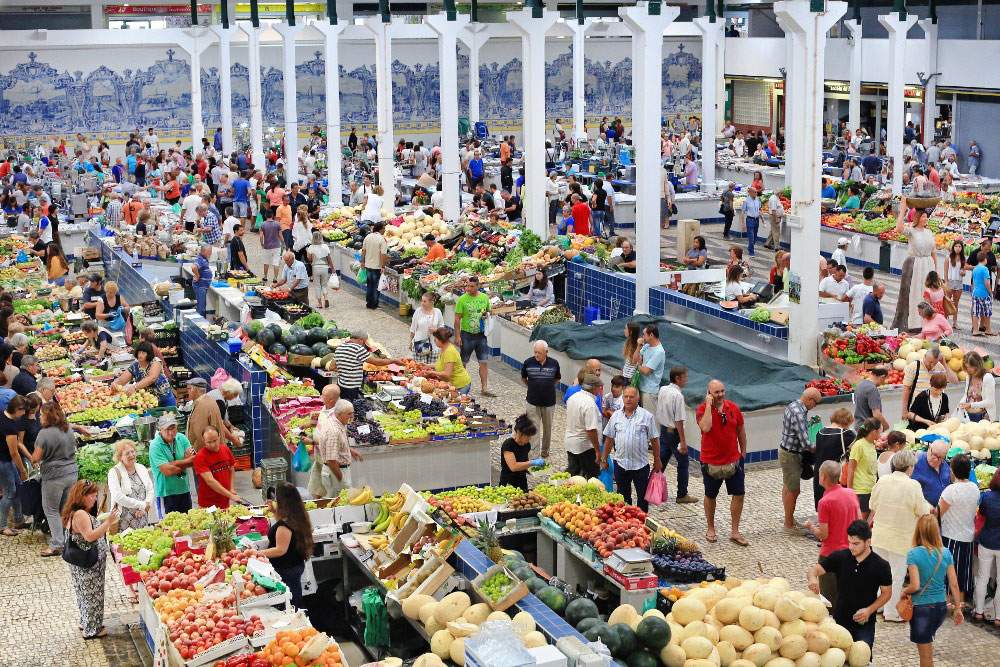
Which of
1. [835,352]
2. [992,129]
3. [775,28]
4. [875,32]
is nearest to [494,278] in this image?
[835,352]

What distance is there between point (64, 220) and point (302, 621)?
20.2 metres

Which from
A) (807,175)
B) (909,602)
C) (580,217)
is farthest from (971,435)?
(580,217)

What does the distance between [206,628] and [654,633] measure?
2799 mm

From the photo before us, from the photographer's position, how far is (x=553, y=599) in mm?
8219

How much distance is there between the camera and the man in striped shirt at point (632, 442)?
11.1m

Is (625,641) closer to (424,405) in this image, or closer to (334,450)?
(334,450)

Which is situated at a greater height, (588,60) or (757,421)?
(588,60)

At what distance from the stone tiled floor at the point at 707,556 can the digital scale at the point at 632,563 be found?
176 cm

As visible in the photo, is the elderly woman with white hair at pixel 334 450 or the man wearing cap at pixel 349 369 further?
the man wearing cap at pixel 349 369

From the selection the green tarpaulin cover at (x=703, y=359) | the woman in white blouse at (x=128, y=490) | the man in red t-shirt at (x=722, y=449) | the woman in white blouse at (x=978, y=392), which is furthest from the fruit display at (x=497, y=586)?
the woman in white blouse at (x=978, y=392)

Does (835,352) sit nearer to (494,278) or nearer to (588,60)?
(494,278)

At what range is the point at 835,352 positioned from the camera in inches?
567

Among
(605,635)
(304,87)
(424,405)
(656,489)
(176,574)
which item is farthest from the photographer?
(304,87)

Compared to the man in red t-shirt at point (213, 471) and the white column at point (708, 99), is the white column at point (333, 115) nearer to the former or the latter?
the white column at point (708, 99)
